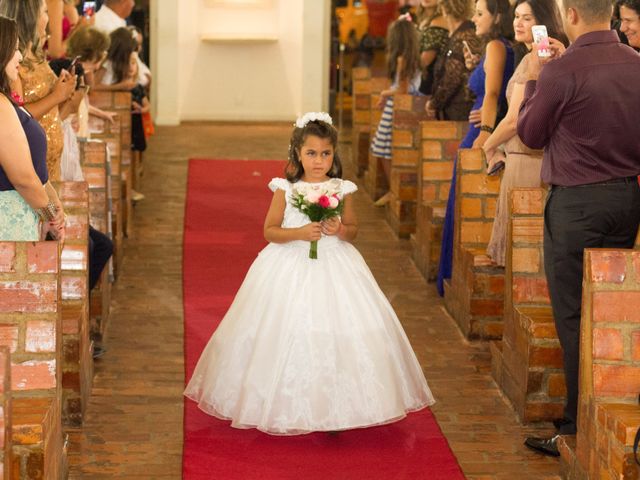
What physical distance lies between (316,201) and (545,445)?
4.58 ft

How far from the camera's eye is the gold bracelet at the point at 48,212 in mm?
5004

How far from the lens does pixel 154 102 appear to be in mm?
16438

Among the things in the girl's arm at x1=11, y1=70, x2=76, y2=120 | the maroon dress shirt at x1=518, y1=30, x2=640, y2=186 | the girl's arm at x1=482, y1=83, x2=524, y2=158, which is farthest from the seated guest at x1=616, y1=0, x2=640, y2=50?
the girl's arm at x1=11, y1=70, x2=76, y2=120

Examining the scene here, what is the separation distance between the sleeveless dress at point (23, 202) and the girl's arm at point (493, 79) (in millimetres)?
3064

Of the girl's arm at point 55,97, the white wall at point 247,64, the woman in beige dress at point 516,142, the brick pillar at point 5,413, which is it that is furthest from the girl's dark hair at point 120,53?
the brick pillar at point 5,413

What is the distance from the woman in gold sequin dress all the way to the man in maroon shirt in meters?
2.39

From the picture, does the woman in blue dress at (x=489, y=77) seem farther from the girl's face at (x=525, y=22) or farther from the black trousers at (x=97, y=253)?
the black trousers at (x=97, y=253)

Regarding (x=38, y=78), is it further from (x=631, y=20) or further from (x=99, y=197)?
(x=631, y=20)

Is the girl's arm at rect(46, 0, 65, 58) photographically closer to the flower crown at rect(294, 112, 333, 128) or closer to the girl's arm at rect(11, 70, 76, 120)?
the girl's arm at rect(11, 70, 76, 120)

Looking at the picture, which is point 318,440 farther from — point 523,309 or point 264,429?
point 523,309

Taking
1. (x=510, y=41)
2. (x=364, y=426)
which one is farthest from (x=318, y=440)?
(x=510, y=41)

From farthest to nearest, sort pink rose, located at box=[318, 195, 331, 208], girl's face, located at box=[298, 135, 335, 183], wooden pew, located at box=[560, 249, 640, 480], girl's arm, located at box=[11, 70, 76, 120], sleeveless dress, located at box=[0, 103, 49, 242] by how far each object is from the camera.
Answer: girl's arm, located at box=[11, 70, 76, 120], girl's face, located at box=[298, 135, 335, 183], pink rose, located at box=[318, 195, 331, 208], sleeveless dress, located at box=[0, 103, 49, 242], wooden pew, located at box=[560, 249, 640, 480]

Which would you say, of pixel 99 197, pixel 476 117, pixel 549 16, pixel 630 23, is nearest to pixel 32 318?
pixel 99 197

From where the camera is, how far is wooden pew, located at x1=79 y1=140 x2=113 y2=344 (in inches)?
269
